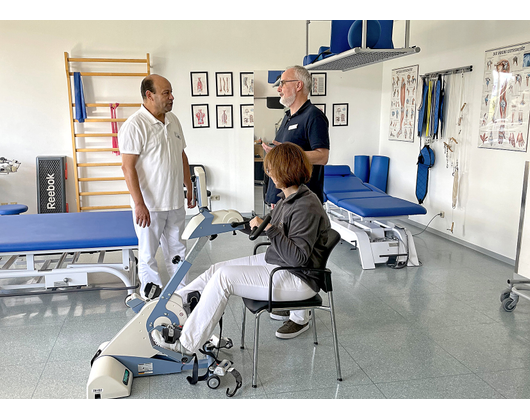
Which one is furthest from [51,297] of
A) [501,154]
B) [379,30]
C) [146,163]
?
[501,154]

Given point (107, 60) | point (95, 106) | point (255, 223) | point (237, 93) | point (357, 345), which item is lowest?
point (357, 345)

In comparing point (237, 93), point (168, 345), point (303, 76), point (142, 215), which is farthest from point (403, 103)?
point (168, 345)

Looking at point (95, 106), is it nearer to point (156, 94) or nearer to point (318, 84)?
point (318, 84)

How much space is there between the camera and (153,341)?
2.07 meters

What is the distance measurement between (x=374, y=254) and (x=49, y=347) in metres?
2.62

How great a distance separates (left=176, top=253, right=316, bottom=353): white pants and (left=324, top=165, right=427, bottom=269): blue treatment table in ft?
6.41

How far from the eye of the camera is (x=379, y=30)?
341cm

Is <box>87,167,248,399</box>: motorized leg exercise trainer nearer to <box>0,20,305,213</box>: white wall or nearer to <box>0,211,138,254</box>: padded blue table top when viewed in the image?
<box>0,211,138,254</box>: padded blue table top

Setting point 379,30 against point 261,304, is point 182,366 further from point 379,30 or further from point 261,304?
point 379,30

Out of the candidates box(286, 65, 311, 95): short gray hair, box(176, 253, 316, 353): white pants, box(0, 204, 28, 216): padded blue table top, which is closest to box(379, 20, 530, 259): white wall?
box(286, 65, 311, 95): short gray hair

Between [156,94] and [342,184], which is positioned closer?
[156,94]

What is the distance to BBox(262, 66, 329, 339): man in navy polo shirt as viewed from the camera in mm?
2605

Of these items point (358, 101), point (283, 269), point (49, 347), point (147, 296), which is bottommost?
point (49, 347)

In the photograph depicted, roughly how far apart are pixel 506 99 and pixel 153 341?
3.63m
